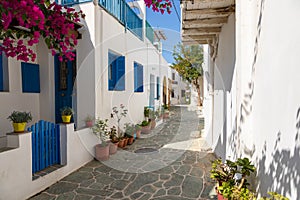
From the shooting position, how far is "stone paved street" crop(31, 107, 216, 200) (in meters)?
4.06

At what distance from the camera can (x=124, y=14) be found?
859cm

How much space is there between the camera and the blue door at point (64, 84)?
6.85m

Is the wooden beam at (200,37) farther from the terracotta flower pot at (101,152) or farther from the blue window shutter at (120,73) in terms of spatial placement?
the terracotta flower pot at (101,152)

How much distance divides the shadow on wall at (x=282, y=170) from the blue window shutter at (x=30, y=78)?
249 inches

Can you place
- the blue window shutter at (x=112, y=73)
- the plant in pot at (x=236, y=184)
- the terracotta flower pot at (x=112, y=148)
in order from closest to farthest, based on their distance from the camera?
the plant in pot at (x=236, y=184) → the terracotta flower pot at (x=112, y=148) → the blue window shutter at (x=112, y=73)

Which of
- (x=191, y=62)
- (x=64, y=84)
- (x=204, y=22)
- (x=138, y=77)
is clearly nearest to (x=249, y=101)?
(x=204, y=22)

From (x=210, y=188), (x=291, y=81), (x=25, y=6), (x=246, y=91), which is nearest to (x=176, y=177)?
(x=210, y=188)

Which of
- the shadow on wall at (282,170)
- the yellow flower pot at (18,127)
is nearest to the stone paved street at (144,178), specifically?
the yellow flower pot at (18,127)

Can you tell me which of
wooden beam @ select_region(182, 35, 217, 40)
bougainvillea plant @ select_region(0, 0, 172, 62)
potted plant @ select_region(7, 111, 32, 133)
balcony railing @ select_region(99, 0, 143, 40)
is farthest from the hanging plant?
wooden beam @ select_region(182, 35, 217, 40)

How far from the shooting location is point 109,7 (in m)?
7.30

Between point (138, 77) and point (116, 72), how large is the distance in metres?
3.08

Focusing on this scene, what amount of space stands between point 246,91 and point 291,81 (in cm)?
123

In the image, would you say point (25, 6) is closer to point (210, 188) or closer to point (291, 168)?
point (291, 168)

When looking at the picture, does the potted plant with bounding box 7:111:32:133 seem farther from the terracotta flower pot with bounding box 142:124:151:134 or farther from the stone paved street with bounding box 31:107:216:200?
the terracotta flower pot with bounding box 142:124:151:134
